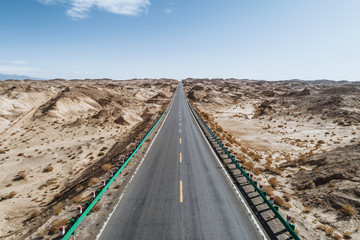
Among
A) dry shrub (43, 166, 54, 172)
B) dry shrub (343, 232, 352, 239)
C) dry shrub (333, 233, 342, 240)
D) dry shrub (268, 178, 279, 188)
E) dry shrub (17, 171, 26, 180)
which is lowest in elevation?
dry shrub (17, 171, 26, 180)

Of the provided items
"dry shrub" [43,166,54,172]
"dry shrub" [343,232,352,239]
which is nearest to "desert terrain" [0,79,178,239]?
"dry shrub" [43,166,54,172]

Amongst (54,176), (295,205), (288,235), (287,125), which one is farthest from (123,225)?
(287,125)

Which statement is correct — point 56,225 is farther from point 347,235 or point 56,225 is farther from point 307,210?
point 347,235

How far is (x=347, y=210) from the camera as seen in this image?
32.2 ft

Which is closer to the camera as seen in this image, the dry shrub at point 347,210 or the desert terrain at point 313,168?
the desert terrain at point 313,168

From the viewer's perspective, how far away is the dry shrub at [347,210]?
9.70m

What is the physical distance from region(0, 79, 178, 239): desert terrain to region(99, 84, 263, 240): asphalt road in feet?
10.3

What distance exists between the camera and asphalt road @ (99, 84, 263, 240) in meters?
8.20

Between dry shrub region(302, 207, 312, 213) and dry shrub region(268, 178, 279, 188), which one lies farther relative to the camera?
dry shrub region(268, 178, 279, 188)

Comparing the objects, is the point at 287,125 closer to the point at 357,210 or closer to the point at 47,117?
the point at 357,210

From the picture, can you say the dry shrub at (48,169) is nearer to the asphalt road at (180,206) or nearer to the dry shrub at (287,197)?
the asphalt road at (180,206)

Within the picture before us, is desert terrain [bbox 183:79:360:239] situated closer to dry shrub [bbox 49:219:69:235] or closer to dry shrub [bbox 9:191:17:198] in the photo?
dry shrub [bbox 49:219:69:235]

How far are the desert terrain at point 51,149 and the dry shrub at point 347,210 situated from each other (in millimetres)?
14315

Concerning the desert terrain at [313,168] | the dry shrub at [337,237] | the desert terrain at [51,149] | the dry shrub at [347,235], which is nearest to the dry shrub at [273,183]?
the desert terrain at [313,168]
